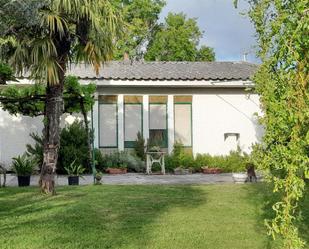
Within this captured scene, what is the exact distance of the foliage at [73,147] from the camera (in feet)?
58.4

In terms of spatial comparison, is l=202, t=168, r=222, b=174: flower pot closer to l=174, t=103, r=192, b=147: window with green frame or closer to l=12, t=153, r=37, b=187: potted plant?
l=174, t=103, r=192, b=147: window with green frame

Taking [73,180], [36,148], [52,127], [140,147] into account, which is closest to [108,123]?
[140,147]

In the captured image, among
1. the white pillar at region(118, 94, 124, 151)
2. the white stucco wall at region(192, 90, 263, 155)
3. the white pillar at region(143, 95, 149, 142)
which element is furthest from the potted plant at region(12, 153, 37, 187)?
the white stucco wall at region(192, 90, 263, 155)

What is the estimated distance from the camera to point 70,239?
23.4ft

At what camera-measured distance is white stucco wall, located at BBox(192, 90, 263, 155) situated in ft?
67.5

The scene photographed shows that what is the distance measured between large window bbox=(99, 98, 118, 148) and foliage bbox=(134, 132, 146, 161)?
851mm

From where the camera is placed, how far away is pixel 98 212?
9422mm

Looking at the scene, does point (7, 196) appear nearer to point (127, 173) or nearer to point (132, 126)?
point (127, 173)

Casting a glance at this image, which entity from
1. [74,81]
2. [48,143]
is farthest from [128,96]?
[48,143]

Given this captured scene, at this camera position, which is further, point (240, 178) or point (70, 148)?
point (70, 148)

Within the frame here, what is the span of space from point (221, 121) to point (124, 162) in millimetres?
4258

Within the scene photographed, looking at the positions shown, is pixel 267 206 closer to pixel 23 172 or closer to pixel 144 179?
pixel 144 179

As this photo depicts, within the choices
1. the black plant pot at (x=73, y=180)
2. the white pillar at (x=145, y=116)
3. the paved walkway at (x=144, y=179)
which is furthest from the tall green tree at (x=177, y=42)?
the black plant pot at (x=73, y=180)

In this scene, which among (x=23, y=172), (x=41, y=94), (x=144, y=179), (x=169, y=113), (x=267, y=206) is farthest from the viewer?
(x=169, y=113)
